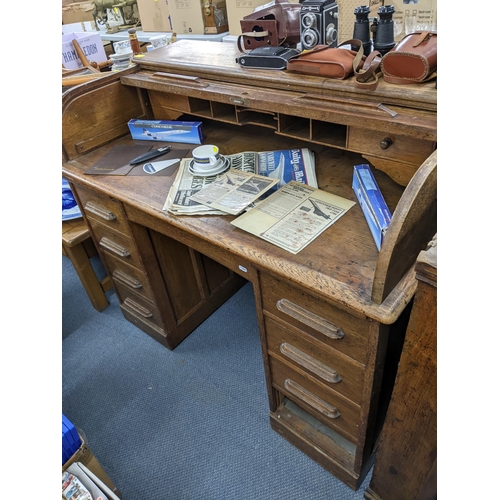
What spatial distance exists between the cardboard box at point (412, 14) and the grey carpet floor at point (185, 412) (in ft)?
4.69

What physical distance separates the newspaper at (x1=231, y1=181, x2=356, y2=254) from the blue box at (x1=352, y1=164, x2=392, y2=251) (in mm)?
56

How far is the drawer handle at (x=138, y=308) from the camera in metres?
1.86

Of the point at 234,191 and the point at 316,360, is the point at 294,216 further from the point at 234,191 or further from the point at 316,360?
the point at 316,360

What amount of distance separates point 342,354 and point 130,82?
4.20 feet


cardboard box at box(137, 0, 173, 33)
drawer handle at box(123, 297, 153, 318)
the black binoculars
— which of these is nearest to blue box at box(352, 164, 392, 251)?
the black binoculars

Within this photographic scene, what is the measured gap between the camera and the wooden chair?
188 centimetres

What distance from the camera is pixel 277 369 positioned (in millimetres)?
1285

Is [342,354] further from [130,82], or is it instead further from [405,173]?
[130,82]

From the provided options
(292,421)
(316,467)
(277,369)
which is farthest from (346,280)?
(316,467)

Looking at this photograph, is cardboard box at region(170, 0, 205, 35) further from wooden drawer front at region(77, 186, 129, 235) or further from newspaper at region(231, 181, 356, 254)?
newspaper at region(231, 181, 356, 254)

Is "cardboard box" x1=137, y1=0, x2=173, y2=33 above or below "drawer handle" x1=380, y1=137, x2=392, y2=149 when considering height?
above

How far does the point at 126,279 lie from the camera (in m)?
1.77

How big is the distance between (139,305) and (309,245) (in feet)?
3.83

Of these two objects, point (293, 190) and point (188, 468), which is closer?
point (293, 190)
